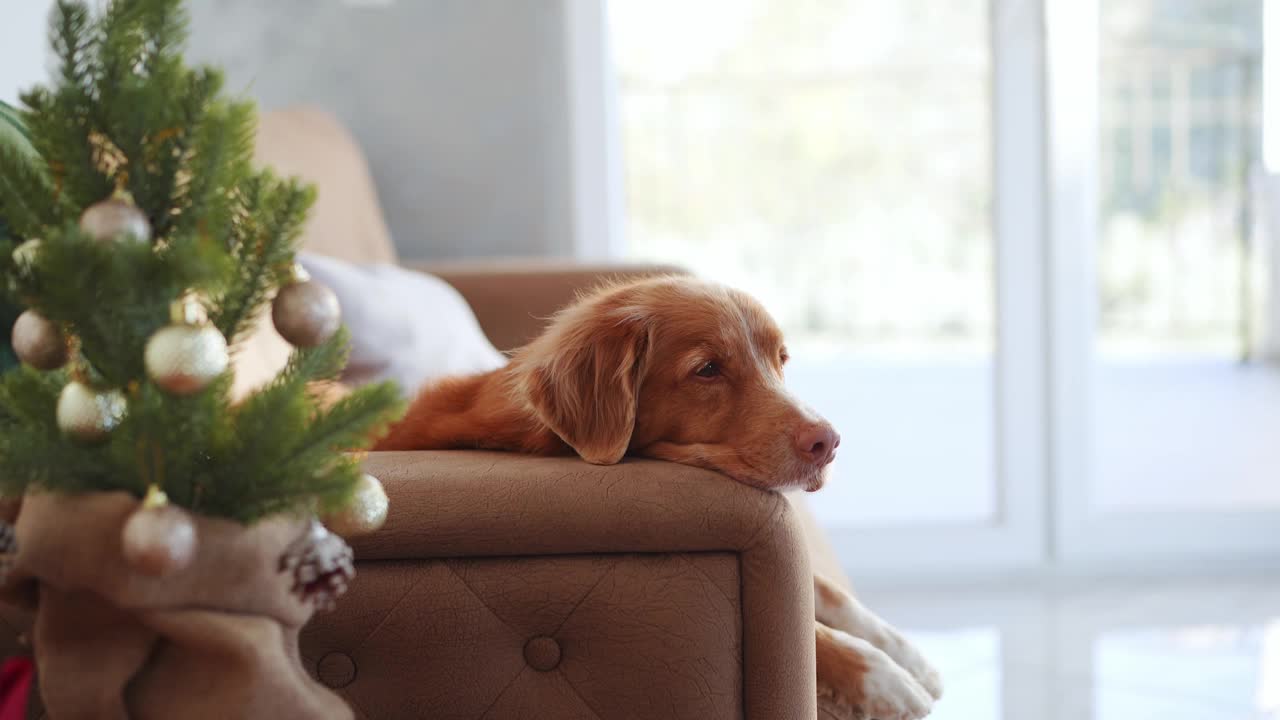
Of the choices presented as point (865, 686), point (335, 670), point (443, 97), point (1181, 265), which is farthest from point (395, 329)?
point (1181, 265)

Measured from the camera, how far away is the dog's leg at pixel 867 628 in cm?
171

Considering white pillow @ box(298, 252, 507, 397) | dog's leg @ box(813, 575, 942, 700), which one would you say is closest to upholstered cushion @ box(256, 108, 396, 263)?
white pillow @ box(298, 252, 507, 397)

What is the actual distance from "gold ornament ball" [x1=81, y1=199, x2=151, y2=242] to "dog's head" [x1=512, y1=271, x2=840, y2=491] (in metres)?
0.65

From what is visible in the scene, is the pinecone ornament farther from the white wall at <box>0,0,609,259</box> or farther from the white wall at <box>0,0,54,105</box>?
the white wall at <box>0,0,609,259</box>

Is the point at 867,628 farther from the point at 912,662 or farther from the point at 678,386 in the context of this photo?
the point at 678,386

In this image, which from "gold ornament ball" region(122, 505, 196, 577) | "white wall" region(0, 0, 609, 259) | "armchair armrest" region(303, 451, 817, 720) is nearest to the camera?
"gold ornament ball" region(122, 505, 196, 577)

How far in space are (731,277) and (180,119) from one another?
3.32m

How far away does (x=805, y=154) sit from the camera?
13.1 feet

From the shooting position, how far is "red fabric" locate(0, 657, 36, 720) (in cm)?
98

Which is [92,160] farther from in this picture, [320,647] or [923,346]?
[923,346]

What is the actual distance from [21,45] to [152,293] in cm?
167

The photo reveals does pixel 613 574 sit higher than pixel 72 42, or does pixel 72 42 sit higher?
pixel 72 42

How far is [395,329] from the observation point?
7.31 ft

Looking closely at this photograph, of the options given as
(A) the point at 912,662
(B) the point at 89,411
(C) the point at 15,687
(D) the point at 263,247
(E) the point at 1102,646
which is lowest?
(E) the point at 1102,646
